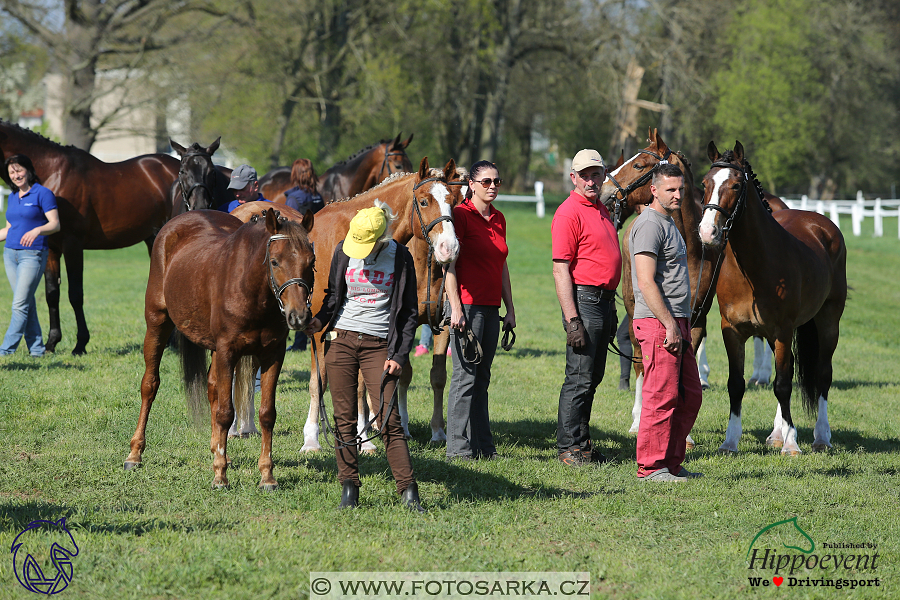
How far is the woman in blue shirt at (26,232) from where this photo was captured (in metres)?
9.73

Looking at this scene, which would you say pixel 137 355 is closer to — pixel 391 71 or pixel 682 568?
pixel 682 568

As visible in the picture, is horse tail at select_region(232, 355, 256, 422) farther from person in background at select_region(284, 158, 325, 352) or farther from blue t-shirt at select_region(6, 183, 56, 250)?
blue t-shirt at select_region(6, 183, 56, 250)

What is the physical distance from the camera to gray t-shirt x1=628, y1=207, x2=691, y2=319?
5.73 m

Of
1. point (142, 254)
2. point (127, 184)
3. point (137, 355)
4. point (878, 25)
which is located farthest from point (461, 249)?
point (878, 25)

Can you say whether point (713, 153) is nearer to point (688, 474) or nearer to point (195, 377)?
point (688, 474)

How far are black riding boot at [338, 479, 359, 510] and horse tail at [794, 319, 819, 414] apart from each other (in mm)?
4720

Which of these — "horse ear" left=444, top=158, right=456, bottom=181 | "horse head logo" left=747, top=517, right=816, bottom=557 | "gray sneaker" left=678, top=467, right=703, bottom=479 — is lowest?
"gray sneaker" left=678, top=467, right=703, bottom=479

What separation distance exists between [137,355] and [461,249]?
5.58 metres

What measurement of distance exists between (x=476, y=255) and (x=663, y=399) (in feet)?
5.81

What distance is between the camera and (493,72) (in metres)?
32.1

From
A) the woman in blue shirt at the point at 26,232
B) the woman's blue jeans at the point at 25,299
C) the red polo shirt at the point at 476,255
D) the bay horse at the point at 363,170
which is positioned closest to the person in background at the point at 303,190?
the bay horse at the point at 363,170

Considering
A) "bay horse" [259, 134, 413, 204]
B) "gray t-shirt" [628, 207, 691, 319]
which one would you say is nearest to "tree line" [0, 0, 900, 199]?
"bay horse" [259, 134, 413, 204]

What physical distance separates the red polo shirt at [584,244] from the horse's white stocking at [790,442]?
7.26ft

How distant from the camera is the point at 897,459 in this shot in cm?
688
